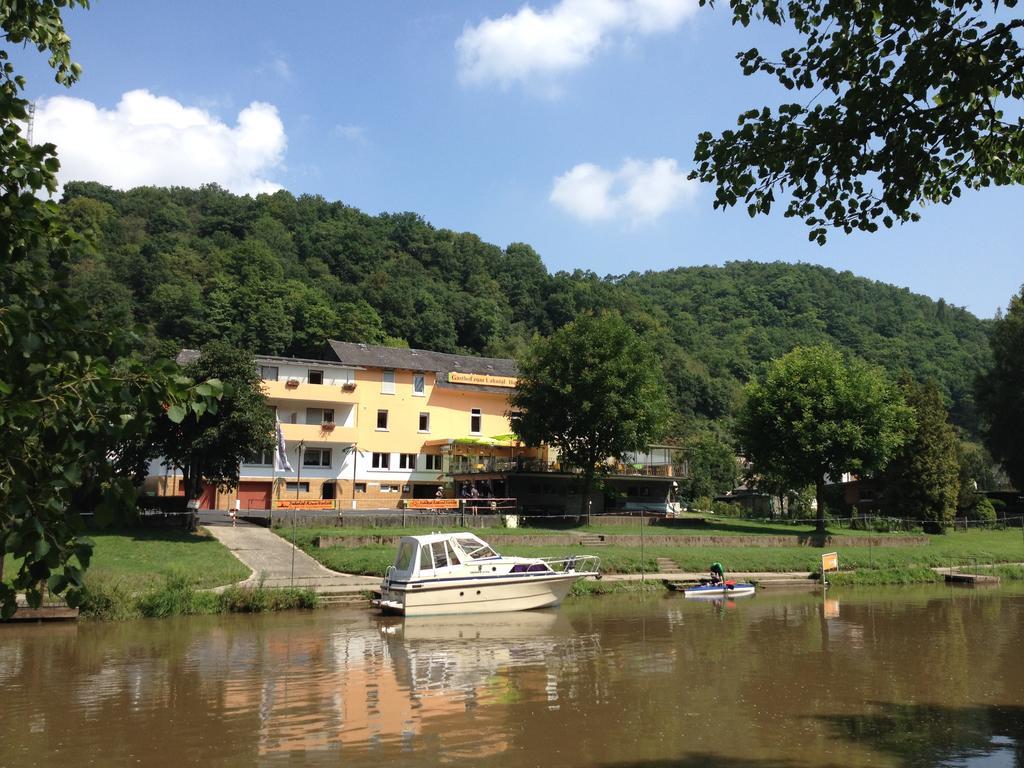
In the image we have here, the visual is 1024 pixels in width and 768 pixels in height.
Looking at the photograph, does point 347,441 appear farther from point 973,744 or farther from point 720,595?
point 973,744

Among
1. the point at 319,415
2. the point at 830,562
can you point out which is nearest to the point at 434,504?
the point at 319,415

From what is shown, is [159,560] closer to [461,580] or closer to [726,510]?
[461,580]

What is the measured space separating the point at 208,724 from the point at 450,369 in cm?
4629

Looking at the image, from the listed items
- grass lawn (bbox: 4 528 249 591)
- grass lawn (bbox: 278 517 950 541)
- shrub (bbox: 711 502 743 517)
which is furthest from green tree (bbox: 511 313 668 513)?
grass lawn (bbox: 4 528 249 591)

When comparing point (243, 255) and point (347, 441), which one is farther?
point (243, 255)

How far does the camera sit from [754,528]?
164 ft

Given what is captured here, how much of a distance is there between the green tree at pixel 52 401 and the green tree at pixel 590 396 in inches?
1617

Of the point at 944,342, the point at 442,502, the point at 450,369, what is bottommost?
the point at 442,502

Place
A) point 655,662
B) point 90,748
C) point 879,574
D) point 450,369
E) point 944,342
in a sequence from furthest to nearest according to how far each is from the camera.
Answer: point 944,342
point 450,369
point 879,574
point 655,662
point 90,748

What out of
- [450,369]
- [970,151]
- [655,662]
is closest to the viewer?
[970,151]

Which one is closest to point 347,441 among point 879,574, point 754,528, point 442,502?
point 442,502

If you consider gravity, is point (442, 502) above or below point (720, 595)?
above

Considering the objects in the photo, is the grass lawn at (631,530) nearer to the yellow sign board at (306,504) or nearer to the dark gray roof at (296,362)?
the yellow sign board at (306,504)

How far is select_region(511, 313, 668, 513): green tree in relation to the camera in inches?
1843
